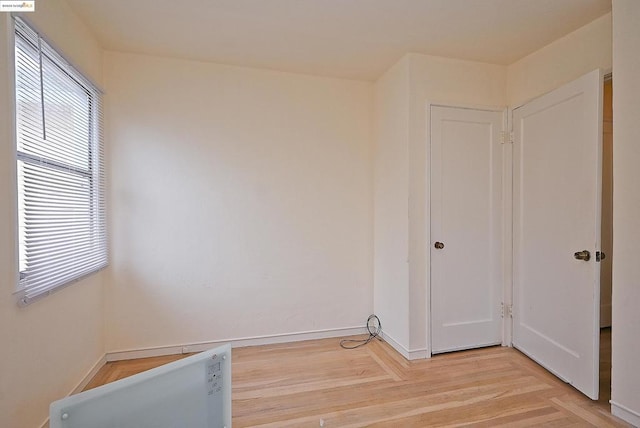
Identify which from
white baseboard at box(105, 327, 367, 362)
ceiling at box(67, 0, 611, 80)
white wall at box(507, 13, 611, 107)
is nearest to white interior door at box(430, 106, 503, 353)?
white wall at box(507, 13, 611, 107)

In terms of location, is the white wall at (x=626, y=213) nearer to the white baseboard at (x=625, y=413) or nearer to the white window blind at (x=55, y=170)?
the white baseboard at (x=625, y=413)

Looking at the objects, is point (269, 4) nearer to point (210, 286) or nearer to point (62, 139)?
point (62, 139)

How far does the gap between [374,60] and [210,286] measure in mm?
2482

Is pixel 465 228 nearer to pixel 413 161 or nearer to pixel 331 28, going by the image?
pixel 413 161

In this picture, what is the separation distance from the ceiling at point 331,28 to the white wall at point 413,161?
137 millimetres

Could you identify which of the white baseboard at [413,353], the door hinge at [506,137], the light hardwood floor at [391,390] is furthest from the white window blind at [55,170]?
the door hinge at [506,137]

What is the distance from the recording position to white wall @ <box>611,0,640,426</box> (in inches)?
68.9

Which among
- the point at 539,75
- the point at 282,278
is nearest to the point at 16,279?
the point at 282,278

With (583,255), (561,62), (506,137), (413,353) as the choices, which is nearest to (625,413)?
(583,255)

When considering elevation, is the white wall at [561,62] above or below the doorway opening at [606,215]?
above

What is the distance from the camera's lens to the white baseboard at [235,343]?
8.69ft

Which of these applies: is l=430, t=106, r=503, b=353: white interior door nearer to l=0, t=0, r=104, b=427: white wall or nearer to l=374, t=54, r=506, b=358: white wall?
l=374, t=54, r=506, b=358: white wall

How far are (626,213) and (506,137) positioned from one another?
1212mm

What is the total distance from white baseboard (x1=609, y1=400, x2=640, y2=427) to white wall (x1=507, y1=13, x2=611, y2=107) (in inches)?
82.3
